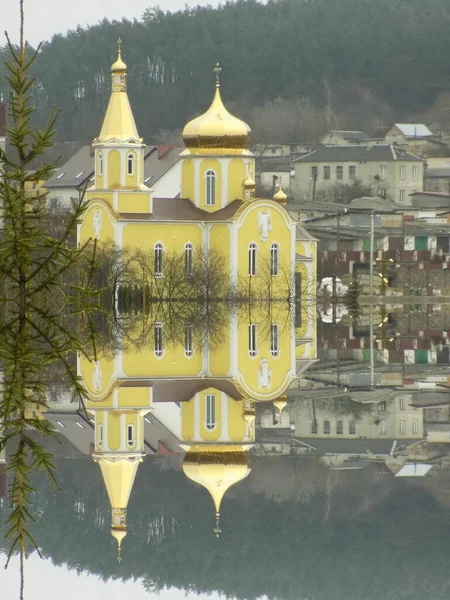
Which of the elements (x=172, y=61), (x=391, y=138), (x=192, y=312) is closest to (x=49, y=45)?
(x=172, y=61)

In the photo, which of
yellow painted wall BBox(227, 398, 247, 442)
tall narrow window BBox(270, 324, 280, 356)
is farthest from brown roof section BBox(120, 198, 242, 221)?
yellow painted wall BBox(227, 398, 247, 442)

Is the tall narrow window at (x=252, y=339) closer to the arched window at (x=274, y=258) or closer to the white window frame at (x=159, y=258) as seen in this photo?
A: the white window frame at (x=159, y=258)

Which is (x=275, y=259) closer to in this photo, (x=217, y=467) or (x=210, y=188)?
(x=210, y=188)

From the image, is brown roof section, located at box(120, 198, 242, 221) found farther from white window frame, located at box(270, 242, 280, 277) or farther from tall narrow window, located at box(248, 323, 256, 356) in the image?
tall narrow window, located at box(248, 323, 256, 356)

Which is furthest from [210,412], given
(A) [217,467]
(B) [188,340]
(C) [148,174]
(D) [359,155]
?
(D) [359,155]

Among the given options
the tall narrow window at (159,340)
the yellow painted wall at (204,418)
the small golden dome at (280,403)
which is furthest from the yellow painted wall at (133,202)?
the yellow painted wall at (204,418)

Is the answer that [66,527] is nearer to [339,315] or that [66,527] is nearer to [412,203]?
[339,315]
